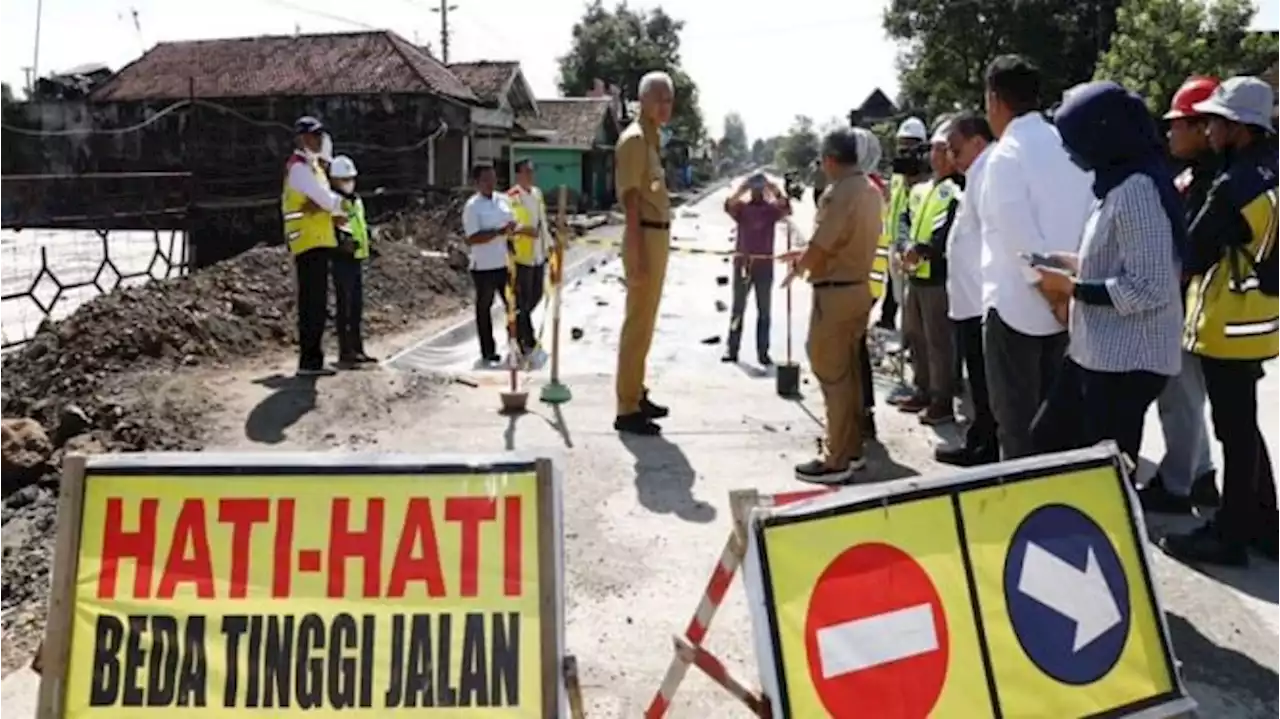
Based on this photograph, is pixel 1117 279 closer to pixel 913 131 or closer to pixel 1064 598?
pixel 1064 598

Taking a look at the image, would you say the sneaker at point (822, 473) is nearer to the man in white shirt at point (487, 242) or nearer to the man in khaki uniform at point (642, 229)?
the man in khaki uniform at point (642, 229)

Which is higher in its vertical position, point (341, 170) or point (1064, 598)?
point (341, 170)

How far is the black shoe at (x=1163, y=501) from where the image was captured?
5.07 meters

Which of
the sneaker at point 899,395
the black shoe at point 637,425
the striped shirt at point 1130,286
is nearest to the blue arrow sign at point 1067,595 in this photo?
the striped shirt at point 1130,286

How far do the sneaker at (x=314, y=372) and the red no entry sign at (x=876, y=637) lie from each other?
6.02 meters

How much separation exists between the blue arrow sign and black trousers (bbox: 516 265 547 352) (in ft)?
23.7

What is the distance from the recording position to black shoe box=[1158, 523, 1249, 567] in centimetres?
436

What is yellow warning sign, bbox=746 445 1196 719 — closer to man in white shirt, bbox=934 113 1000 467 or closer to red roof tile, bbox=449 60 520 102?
man in white shirt, bbox=934 113 1000 467

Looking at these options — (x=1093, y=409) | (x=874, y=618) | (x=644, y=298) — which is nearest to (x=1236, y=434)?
(x=1093, y=409)

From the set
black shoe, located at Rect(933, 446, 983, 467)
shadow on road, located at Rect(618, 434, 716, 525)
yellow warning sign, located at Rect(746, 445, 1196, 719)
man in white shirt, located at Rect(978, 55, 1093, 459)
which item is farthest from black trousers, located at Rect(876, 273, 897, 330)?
yellow warning sign, located at Rect(746, 445, 1196, 719)

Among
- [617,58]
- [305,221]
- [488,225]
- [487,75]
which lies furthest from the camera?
[617,58]

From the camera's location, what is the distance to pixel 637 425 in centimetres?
660

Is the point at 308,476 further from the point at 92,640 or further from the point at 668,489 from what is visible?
the point at 668,489

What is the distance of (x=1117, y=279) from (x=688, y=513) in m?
2.36
